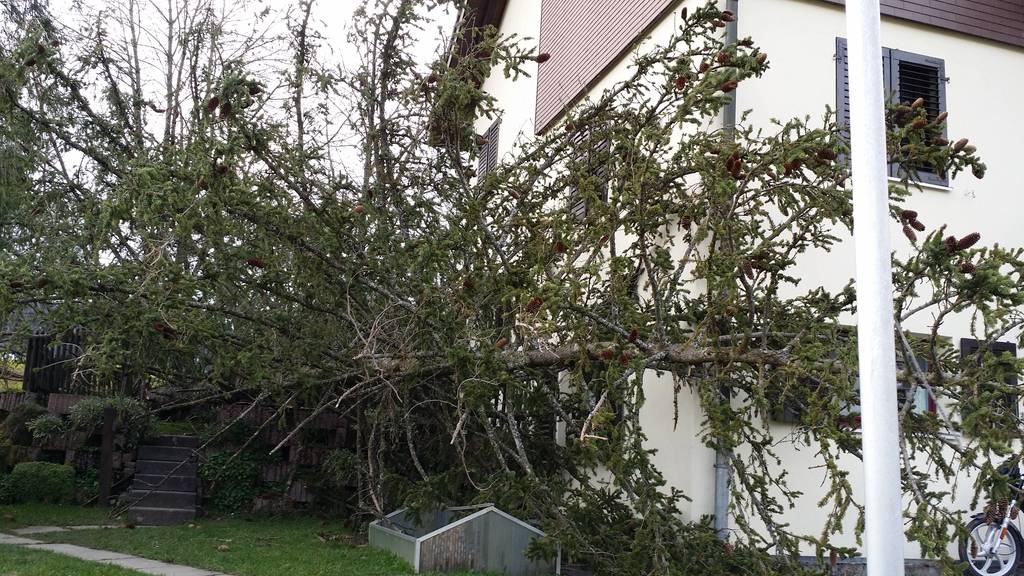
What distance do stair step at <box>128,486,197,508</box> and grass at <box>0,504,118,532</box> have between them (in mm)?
339

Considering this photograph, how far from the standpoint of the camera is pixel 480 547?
283 inches

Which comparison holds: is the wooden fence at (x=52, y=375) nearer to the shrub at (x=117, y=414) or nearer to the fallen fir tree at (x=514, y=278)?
the shrub at (x=117, y=414)

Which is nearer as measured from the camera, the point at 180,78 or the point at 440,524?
the point at 440,524

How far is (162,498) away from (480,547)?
16.3 feet

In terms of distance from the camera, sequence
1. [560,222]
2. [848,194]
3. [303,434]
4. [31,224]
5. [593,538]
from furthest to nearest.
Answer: [303,434]
[31,224]
[593,538]
[560,222]
[848,194]

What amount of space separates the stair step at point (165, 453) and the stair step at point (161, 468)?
10 cm

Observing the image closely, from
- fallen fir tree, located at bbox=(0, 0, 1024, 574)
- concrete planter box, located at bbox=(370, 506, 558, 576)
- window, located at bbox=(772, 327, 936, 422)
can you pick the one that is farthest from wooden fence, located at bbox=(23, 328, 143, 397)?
window, located at bbox=(772, 327, 936, 422)

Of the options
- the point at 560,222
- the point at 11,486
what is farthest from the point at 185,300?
the point at 11,486

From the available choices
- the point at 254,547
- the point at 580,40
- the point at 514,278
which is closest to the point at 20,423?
the point at 254,547

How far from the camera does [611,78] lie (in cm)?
1035

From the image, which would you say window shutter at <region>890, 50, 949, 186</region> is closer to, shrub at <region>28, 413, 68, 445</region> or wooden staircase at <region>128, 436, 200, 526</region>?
wooden staircase at <region>128, 436, 200, 526</region>

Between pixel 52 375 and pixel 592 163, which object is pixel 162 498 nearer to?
pixel 52 375

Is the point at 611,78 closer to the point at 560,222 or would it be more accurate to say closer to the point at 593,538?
the point at 560,222

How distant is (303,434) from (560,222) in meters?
6.11
